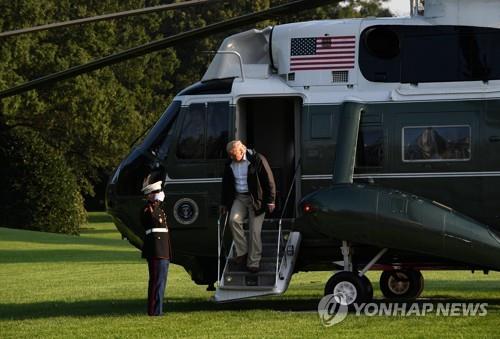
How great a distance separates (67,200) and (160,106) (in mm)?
12226

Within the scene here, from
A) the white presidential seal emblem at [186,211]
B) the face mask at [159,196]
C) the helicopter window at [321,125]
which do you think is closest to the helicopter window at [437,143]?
the helicopter window at [321,125]

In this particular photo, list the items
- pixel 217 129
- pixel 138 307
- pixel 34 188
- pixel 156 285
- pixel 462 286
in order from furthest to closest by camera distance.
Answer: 1. pixel 34 188
2. pixel 462 286
3. pixel 138 307
4. pixel 217 129
5. pixel 156 285

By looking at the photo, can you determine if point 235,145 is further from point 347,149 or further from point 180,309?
point 180,309

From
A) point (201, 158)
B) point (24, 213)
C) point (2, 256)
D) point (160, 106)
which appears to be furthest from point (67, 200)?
point (201, 158)

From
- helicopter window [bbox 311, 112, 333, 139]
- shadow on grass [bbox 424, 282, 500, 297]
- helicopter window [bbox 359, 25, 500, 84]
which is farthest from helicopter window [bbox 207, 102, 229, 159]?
shadow on grass [bbox 424, 282, 500, 297]

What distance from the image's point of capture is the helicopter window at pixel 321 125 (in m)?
15.3

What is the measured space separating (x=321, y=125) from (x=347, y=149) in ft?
2.12

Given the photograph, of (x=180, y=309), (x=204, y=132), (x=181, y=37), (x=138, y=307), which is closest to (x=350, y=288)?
(x=180, y=309)

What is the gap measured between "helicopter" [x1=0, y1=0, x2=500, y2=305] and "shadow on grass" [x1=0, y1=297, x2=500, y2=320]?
25.2 inches

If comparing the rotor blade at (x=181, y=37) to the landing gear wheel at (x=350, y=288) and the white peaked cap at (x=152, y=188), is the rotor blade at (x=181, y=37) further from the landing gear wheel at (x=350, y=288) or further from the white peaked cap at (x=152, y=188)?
the landing gear wheel at (x=350, y=288)

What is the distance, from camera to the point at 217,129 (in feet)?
51.6

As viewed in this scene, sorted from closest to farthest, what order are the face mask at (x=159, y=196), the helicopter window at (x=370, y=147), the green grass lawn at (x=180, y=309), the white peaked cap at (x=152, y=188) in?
the green grass lawn at (x=180, y=309)
the face mask at (x=159, y=196)
the white peaked cap at (x=152, y=188)
the helicopter window at (x=370, y=147)

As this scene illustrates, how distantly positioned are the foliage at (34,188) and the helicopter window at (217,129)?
35444mm

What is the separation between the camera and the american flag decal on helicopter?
50.4 feet
